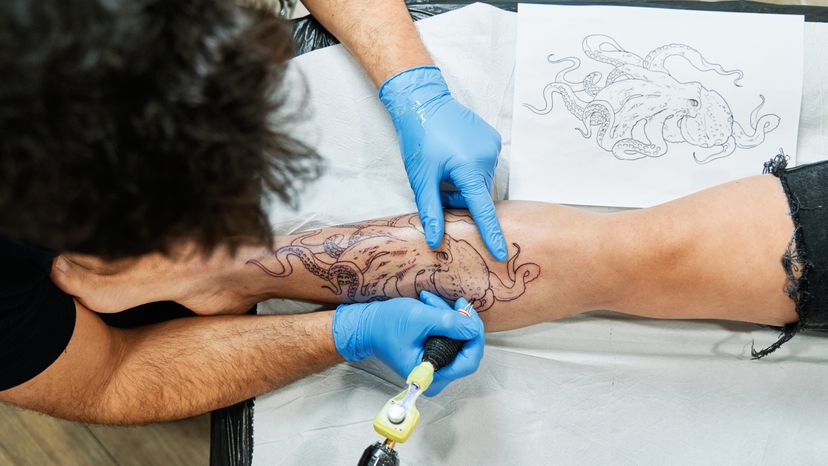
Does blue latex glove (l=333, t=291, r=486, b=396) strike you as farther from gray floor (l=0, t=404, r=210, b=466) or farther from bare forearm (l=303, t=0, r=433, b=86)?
gray floor (l=0, t=404, r=210, b=466)

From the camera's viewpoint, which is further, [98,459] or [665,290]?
[98,459]

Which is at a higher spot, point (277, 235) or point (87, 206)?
point (87, 206)

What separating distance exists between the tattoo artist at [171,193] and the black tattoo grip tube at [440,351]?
0.06ft

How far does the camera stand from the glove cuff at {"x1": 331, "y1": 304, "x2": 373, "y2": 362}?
3.88ft

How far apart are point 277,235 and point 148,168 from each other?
2.01 ft

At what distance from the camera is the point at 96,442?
1698 millimetres

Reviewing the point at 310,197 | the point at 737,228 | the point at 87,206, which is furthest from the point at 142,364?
the point at 737,228

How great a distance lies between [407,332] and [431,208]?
234 millimetres

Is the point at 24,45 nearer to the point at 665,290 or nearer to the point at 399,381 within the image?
the point at 399,381

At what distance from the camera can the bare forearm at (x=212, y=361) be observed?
3.86 ft

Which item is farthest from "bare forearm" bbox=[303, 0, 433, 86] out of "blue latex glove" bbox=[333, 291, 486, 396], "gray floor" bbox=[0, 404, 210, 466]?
"gray floor" bbox=[0, 404, 210, 466]

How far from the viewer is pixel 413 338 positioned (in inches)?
44.1

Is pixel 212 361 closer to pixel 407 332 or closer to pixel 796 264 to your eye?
pixel 407 332

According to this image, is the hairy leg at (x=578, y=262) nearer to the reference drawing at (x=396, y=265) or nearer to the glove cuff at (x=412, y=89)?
the reference drawing at (x=396, y=265)
